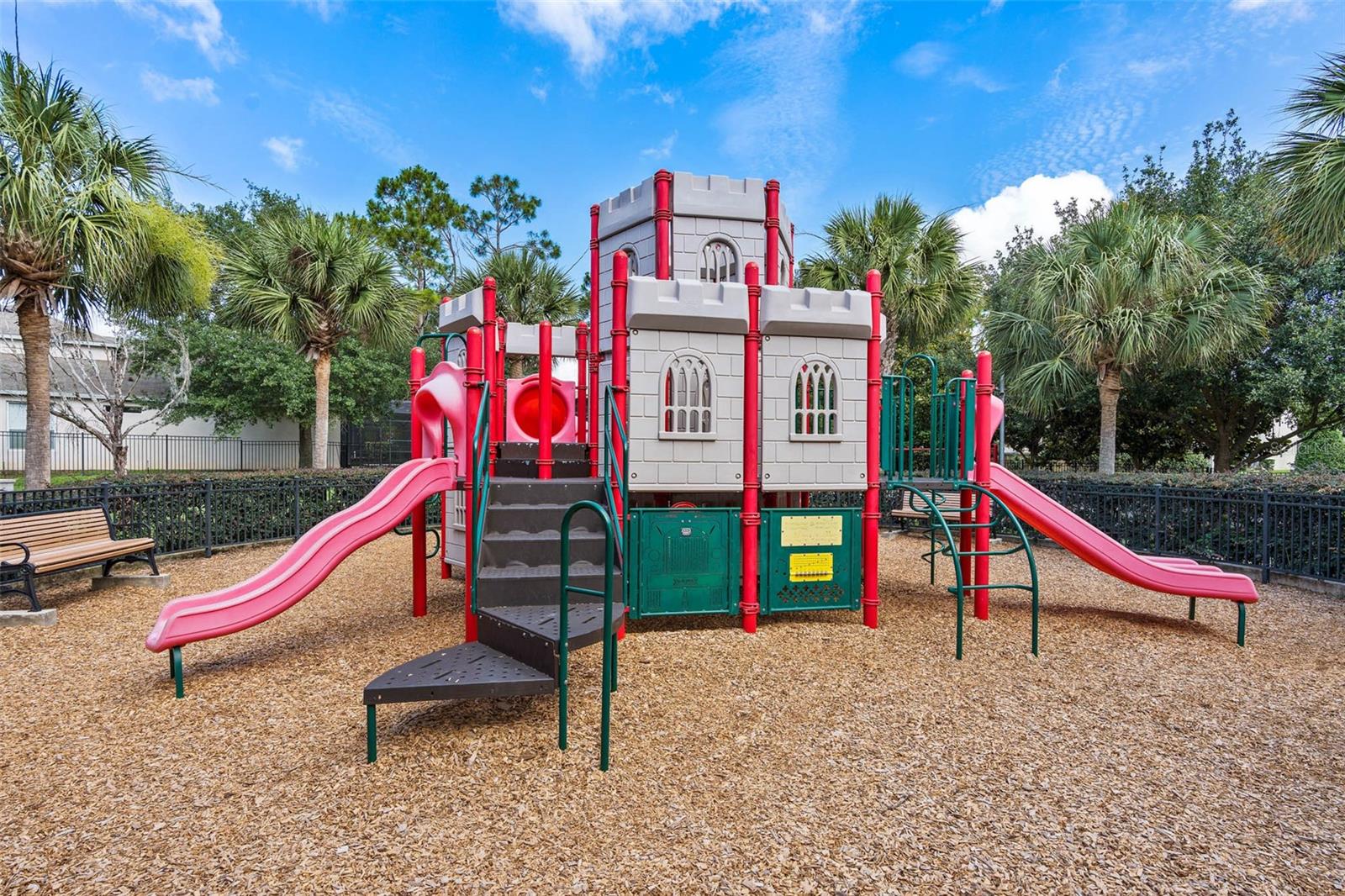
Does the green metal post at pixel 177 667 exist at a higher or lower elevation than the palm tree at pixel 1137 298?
lower

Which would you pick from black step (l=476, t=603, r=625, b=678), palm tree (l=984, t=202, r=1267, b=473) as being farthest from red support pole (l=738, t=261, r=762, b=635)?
palm tree (l=984, t=202, r=1267, b=473)

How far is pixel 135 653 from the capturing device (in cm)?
518

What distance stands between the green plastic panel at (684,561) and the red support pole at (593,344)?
959mm

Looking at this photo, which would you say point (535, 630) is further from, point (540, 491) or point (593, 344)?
point (593, 344)

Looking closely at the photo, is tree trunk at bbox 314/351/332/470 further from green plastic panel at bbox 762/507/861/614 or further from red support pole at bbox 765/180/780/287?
green plastic panel at bbox 762/507/861/614

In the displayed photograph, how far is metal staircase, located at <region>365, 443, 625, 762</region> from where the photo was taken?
11.2 feet

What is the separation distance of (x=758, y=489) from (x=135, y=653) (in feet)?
18.3

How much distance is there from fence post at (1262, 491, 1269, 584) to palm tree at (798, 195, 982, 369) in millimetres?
6379

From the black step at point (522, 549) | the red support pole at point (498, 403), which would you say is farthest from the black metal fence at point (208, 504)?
the black step at point (522, 549)

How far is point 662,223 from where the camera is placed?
6.68 m

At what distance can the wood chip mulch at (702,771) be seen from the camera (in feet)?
8.34

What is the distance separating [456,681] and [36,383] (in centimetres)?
977

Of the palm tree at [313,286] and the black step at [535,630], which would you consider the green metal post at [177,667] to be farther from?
the palm tree at [313,286]

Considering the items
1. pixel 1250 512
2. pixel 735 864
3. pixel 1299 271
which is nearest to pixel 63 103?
pixel 735 864
